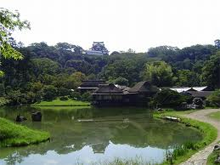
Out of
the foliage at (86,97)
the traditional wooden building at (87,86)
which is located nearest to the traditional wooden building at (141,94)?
the foliage at (86,97)

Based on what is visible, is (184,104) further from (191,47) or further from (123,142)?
(191,47)

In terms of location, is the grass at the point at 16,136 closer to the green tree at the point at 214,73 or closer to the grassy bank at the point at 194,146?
the grassy bank at the point at 194,146

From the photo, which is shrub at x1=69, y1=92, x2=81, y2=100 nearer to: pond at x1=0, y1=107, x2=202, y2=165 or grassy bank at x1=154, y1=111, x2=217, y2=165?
pond at x1=0, y1=107, x2=202, y2=165

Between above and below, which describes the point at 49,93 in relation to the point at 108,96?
above

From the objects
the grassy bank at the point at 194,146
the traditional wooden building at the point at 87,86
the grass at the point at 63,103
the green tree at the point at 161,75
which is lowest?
the grass at the point at 63,103

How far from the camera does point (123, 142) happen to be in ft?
78.1

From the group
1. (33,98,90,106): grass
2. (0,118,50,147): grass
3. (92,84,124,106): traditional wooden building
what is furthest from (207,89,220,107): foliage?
(0,118,50,147): grass

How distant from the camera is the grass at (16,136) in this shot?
21.6m

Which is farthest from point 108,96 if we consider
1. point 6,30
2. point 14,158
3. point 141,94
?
point 6,30

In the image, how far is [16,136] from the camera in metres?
22.6

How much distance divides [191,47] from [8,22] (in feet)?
409

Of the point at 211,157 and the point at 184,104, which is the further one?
the point at 184,104

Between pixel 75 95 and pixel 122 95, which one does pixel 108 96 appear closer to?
pixel 122 95

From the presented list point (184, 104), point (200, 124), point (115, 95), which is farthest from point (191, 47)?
point (200, 124)
